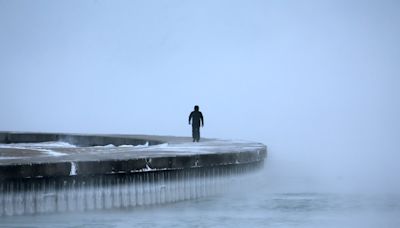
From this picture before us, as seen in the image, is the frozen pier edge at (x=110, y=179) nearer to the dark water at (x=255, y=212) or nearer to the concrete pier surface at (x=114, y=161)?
the concrete pier surface at (x=114, y=161)

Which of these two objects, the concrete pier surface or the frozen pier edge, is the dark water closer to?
the frozen pier edge

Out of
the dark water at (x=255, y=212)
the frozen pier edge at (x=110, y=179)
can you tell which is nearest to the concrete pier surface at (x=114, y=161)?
the frozen pier edge at (x=110, y=179)

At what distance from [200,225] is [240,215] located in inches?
46.9

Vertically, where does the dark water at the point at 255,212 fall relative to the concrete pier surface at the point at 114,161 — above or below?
below

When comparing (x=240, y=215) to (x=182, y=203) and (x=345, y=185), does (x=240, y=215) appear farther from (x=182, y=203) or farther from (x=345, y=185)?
(x=345, y=185)

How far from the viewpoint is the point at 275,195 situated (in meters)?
15.2

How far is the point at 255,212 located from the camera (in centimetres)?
1285

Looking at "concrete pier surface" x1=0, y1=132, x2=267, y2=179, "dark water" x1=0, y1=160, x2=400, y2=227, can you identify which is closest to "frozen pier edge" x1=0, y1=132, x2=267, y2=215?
"concrete pier surface" x1=0, y1=132, x2=267, y2=179

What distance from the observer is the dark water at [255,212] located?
1140cm

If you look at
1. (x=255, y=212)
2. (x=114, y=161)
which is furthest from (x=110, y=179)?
(x=255, y=212)

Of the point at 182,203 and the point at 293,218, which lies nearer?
the point at 293,218

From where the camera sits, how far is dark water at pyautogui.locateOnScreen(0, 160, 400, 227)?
11.4m

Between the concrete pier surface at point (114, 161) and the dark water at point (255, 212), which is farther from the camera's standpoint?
the dark water at point (255, 212)

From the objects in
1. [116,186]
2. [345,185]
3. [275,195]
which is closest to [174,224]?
[116,186]
